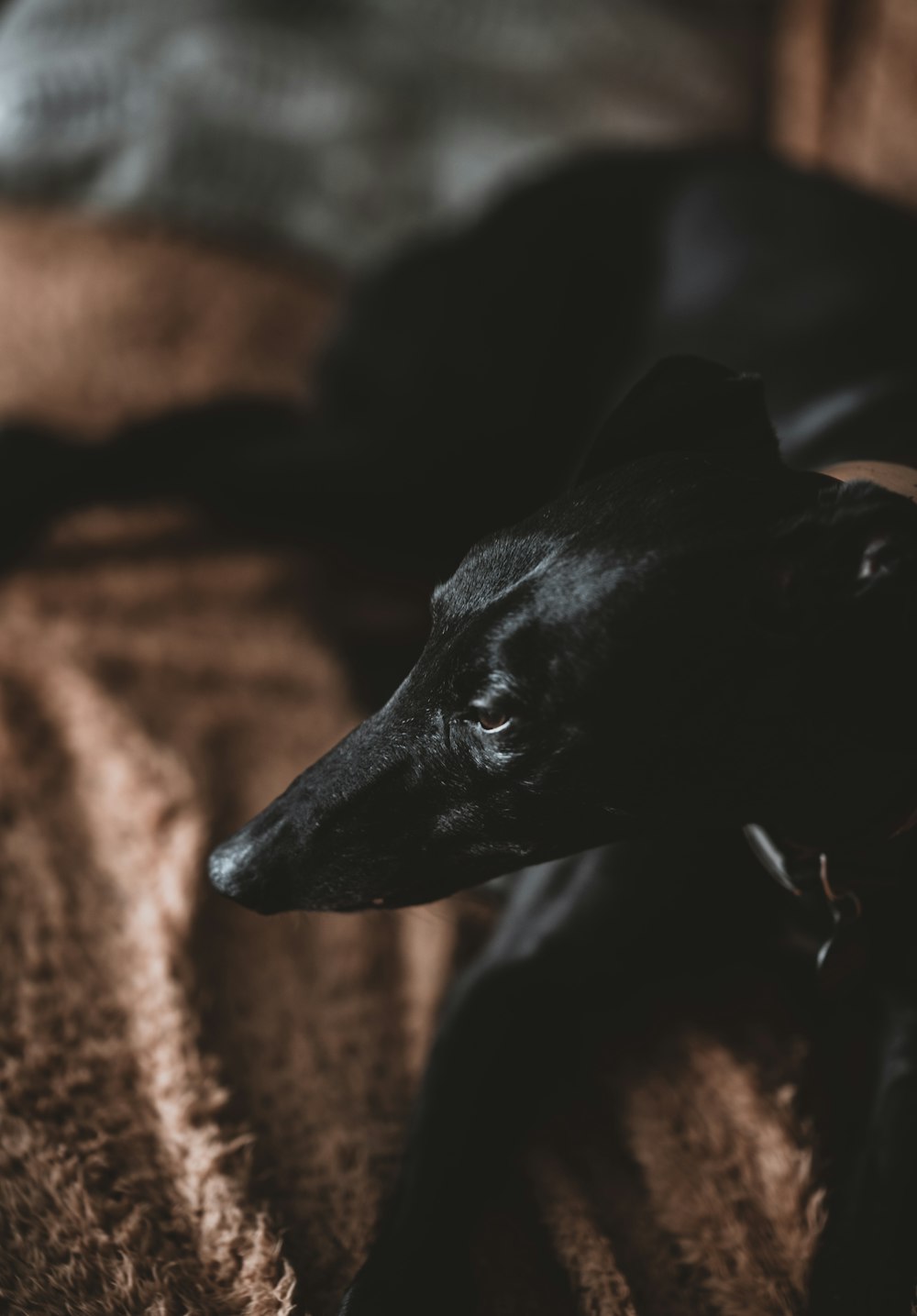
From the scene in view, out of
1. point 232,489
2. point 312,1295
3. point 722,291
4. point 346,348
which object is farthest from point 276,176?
point 312,1295

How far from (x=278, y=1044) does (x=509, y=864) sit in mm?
326

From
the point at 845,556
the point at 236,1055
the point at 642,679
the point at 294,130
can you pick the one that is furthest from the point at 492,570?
the point at 294,130

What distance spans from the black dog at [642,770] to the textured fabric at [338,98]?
1163 millimetres

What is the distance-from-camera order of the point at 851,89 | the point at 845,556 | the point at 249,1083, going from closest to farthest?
1. the point at 845,556
2. the point at 249,1083
3. the point at 851,89

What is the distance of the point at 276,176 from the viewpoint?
1954 mm

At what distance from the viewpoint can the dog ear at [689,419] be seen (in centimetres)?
85

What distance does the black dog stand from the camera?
73 centimetres

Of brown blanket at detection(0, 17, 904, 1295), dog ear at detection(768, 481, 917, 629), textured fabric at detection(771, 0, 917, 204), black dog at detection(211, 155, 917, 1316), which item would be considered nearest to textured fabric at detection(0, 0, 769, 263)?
textured fabric at detection(771, 0, 917, 204)

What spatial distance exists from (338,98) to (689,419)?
1.46 metres

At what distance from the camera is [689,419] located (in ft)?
2.84

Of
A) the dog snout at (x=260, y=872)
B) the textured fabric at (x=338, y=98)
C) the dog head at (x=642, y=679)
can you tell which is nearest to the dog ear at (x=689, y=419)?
the dog head at (x=642, y=679)

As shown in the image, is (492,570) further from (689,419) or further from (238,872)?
(238,872)

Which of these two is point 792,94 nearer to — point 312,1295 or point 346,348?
point 346,348

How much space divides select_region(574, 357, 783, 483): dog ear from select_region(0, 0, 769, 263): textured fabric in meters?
1.24
